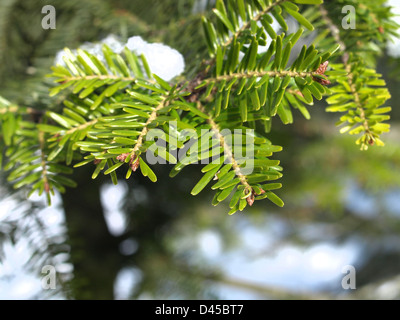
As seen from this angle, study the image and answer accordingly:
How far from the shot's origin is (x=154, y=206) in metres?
0.56

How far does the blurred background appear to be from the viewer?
303 mm

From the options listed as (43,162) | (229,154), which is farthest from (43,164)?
(229,154)

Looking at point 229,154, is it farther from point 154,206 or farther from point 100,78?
point 154,206

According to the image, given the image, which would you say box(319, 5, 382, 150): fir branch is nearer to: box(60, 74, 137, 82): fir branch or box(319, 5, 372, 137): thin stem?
box(319, 5, 372, 137): thin stem

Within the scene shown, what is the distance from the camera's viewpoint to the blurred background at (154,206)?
30 cm

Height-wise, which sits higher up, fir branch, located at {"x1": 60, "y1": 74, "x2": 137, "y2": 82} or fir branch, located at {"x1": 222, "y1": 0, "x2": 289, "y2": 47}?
fir branch, located at {"x1": 222, "y1": 0, "x2": 289, "y2": 47}

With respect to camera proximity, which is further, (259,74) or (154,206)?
(154,206)

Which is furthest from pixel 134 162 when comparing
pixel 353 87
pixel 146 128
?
pixel 353 87

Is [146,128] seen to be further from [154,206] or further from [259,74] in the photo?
[154,206]

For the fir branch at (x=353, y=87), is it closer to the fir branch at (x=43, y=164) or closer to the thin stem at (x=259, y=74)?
the thin stem at (x=259, y=74)

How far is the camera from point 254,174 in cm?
17

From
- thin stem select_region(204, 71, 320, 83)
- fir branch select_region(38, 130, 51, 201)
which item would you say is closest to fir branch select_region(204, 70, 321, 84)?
thin stem select_region(204, 71, 320, 83)
